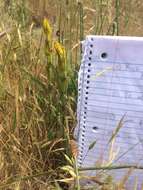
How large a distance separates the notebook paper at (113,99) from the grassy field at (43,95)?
0.11m

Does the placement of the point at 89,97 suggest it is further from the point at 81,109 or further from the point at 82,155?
the point at 82,155

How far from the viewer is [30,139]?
1.63 metres

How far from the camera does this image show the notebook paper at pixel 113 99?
4.65ft

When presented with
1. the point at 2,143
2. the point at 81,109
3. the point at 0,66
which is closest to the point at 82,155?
the point at 81,109

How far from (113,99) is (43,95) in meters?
0.30

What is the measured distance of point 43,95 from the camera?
1690 mm

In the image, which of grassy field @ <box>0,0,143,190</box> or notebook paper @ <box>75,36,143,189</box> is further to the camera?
grassy field @ <box>0,0,143,190</box>

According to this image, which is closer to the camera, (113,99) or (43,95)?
(113,99)

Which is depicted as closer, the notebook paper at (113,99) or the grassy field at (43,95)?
the notebook paper at (113,99)

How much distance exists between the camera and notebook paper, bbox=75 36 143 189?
1418 mm

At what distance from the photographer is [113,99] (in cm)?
145

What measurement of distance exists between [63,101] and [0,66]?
0.24 meters

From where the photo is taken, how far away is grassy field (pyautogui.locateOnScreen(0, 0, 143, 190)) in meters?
1.56

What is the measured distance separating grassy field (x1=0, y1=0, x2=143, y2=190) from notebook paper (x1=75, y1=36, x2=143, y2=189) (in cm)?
11
